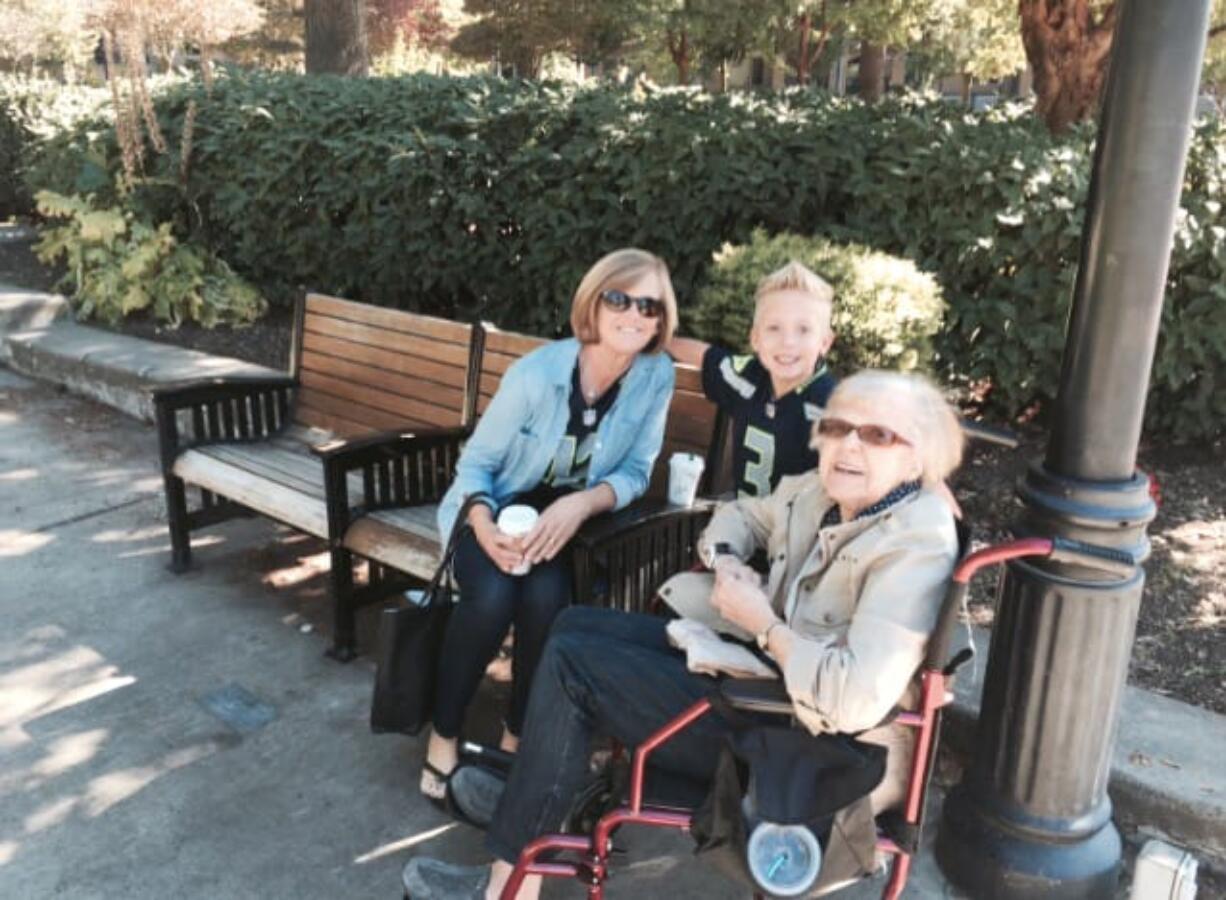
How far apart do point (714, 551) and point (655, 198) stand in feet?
10.8

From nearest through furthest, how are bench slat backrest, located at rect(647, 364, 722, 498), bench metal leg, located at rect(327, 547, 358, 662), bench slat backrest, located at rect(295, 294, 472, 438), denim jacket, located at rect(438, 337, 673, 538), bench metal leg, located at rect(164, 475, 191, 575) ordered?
denim jacket, located at rect(438, 337, 673, 538)
bench slat backrest, located at rect(647, 364, 722, 498)
bench metal leg, located at rect(327, 547, 358, 662)
bench slat backrest, located at rect(295, 294, 472, 438)
bench metal leg, located at rect(164, 475, 191, 575)

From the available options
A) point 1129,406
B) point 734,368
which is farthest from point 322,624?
point 1129,406

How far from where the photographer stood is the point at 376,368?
447 cm

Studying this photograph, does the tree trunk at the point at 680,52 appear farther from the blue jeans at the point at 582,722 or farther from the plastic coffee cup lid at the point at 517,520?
the blue jeans at the point at 582,722

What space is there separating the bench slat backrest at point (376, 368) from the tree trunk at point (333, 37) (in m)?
6.75

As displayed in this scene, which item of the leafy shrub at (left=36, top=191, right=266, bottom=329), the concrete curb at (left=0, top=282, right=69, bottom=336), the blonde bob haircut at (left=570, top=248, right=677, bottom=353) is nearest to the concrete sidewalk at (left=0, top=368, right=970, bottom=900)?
the blonde bob haircut at (left=570, top=248, right=677, bottom=353)

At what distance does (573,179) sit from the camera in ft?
19.3

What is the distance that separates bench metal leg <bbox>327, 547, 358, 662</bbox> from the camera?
3.81m

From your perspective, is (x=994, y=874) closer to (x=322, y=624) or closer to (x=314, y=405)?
(x=322, y=624)

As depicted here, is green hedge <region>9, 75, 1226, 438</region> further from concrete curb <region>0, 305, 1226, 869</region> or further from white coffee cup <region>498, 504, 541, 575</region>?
white coffee cup <region>498, 504, 541, 575</region>

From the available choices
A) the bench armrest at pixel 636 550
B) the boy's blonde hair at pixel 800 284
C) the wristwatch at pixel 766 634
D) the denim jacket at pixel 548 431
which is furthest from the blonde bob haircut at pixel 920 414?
the denim jacket at pixel 548 431

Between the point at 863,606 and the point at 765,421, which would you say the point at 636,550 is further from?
the point at 863,606

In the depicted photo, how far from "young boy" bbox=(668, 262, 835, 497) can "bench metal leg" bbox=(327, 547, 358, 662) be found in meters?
1.40

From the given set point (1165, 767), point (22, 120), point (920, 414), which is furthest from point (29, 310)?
point (1165, 767)
